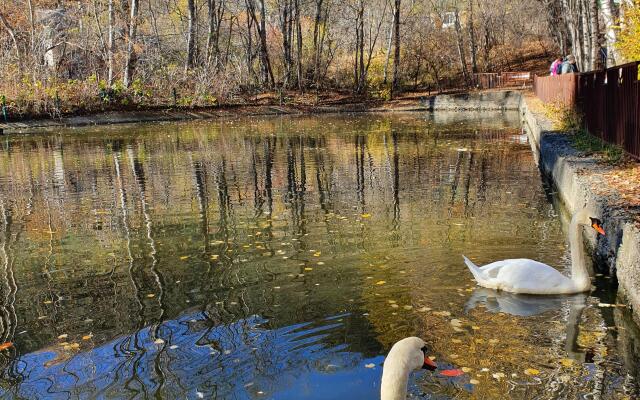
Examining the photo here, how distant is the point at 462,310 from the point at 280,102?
134ft

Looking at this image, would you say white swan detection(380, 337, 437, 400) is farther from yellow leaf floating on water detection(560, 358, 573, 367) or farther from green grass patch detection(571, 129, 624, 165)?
green grass patch detection(571, 129, 624, 165)

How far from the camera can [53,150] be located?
27172 mm

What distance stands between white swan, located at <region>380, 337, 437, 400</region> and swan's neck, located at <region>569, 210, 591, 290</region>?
442 centimetres

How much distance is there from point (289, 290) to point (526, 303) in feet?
8.31

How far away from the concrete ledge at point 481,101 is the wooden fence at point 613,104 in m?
22.1

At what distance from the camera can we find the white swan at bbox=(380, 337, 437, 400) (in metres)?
3.93

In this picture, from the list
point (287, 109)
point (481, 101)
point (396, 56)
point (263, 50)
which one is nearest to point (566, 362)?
point (481, 101)

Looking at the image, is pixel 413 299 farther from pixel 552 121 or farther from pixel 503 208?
pixel 552 121

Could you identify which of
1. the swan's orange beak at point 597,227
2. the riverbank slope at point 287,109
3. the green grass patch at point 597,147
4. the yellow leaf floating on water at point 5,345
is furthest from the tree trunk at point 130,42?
the swan's orange beak at point 597,227

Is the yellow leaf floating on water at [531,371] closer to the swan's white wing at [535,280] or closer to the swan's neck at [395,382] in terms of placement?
the swan's white wing at [535,280]

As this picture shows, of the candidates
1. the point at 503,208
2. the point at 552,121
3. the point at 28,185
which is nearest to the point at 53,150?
the point at 28,185

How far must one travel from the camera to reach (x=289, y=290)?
883 cm

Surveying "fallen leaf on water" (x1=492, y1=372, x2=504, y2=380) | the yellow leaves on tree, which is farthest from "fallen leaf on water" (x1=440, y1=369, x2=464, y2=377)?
the yellow leaves on tree

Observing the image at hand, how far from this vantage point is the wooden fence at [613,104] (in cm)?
1334
